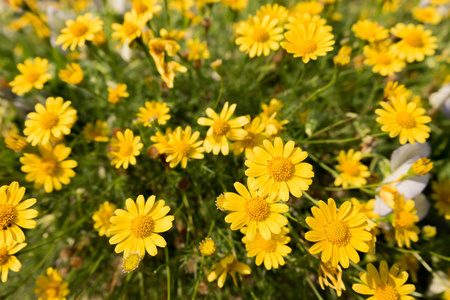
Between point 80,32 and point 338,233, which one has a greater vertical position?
point 80,32

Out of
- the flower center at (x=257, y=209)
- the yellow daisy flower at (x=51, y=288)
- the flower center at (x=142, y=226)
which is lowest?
the yellow daisy flower at (x=51, y=288)

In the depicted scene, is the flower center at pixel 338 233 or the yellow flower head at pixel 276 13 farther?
the yellow flower head at pixel 276 13

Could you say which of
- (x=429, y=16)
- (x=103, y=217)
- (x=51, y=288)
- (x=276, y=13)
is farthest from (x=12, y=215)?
(x=429, y=16)

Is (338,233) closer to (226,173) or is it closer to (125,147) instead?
(226,173)

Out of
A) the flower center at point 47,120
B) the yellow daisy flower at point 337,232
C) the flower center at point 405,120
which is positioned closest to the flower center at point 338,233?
the yellow daisy flower at point 337,232

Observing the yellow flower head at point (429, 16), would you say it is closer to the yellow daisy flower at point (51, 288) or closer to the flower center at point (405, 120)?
the flower center at point (405, 120)

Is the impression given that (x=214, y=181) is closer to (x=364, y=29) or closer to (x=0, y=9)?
(x=364, y=29)
